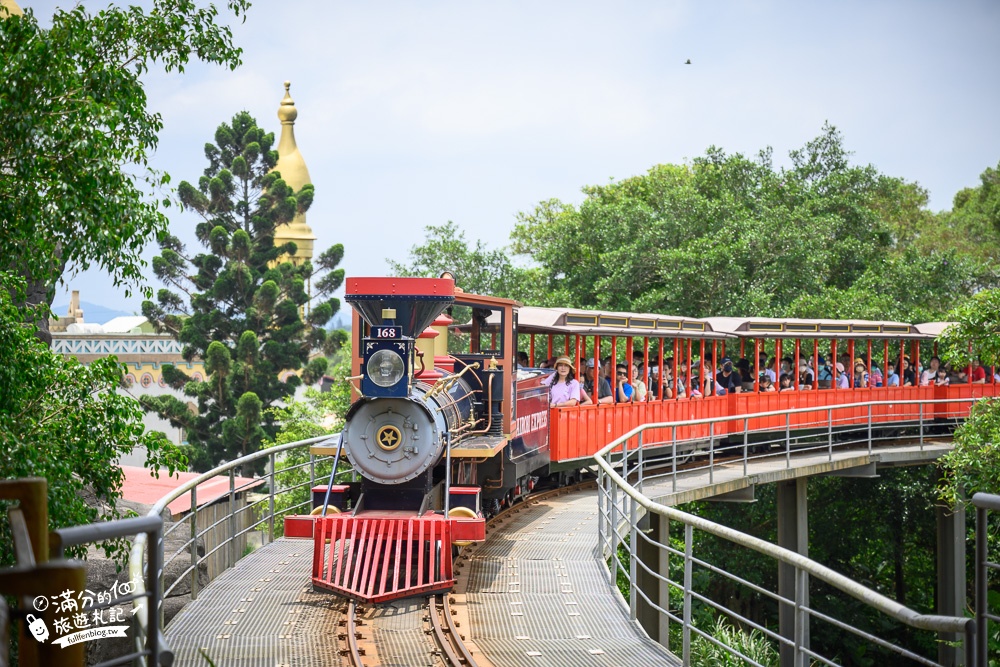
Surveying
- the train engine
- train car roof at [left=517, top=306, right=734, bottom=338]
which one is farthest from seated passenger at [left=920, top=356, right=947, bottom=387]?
the train engine

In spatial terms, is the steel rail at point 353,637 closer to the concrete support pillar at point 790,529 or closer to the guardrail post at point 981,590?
the guardrail post at point 981,590

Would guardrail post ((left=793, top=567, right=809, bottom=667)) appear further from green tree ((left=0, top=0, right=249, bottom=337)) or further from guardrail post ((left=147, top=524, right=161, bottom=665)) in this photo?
green tree ((left=0, top=0, right=249, bottom=337))

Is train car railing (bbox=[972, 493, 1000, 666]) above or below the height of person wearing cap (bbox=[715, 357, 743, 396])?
below

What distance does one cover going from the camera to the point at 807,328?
20812 millimetres

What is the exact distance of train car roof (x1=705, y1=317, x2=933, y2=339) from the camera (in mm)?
19703

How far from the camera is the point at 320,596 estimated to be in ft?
29.6

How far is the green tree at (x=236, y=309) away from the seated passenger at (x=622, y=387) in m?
20.4

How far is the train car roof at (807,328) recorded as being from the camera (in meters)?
19.7

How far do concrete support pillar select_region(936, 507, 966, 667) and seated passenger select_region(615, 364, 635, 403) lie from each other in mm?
6568

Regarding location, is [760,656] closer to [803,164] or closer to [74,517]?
[74,517]

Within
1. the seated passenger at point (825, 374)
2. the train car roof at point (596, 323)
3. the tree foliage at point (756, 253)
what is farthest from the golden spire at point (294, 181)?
the train car roof at point (596, 323)

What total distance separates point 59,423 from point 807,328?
15.8m

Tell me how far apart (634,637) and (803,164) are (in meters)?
30.8

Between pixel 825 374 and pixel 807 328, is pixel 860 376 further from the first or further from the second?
pixel 807 328
